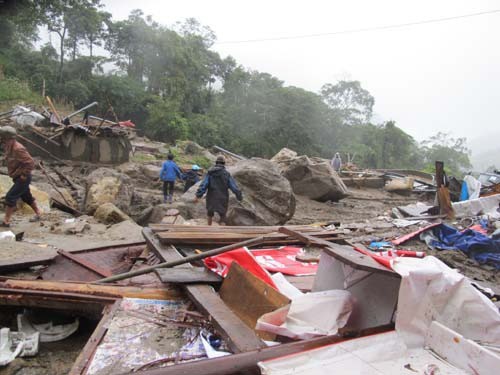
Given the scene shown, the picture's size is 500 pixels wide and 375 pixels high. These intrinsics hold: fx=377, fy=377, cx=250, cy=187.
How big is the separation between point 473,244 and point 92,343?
623 centimetres

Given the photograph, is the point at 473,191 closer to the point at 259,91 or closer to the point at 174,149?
the point at 174,149

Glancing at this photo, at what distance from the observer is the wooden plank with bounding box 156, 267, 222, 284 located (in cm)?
274

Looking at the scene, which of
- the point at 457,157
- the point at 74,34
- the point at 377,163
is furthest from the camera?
the point at 457,157

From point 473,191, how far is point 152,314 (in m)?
11.3

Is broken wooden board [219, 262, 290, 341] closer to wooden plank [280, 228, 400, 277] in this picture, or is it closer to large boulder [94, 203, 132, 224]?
wooden plank [280, 228, 400, 277]

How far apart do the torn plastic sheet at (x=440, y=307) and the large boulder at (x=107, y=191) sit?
695 cm

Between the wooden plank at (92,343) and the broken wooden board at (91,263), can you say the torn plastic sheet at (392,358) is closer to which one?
the wooden plank at (92,343)

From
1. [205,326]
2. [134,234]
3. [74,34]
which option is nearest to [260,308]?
[205,326]

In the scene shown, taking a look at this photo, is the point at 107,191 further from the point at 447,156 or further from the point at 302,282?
the point at 447,156

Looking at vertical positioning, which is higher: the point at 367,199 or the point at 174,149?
the point at 174,149

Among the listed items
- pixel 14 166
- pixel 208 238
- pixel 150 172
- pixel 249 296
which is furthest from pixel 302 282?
pixel 150 172

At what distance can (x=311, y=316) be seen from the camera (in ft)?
7.13

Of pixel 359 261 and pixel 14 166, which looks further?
pixel 14 166

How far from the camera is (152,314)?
244 centimetres
